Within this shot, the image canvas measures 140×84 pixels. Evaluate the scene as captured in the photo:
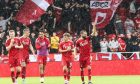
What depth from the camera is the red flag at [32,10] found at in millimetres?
28703

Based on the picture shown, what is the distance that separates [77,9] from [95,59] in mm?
3903

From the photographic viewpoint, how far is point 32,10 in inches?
1137

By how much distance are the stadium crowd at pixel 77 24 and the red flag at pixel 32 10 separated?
65cm

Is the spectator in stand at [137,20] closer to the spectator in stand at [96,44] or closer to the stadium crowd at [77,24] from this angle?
the stadium crowd at [77,24]

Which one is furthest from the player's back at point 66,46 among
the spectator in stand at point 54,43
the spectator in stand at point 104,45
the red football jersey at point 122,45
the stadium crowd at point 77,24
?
the red football jersey at point 122,45

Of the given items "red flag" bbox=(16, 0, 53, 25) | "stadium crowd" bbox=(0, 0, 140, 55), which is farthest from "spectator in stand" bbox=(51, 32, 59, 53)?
"red flag" bbox=(16, 0, 53, 25)

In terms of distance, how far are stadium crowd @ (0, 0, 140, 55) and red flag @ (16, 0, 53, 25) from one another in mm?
652

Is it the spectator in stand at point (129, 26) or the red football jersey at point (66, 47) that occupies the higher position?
the spectator in stand at point (129, 26)

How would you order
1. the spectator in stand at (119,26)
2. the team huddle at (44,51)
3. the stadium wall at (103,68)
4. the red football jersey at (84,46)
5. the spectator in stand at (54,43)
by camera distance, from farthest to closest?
the spectator in stand at (119,26) < the spectator in stand at (54,43) < the stadium wall at (103,68) < the red football jersey at (84,46) < the team huddle at (44,51)

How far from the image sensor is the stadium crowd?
28.4 meters

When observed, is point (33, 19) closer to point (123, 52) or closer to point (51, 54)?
point (51, 54)

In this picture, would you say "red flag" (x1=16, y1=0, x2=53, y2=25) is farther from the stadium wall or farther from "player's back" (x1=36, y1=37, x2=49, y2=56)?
"player's back" (x1=36, y1=37, x2=49, y2=56)

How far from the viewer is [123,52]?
28.1 m

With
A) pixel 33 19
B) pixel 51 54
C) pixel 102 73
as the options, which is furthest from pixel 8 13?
pixel 102 73
